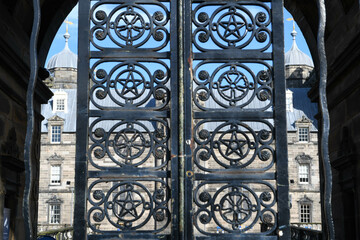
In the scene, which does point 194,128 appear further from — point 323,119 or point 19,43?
point 19,43

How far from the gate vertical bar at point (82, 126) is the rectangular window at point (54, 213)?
4037 cm

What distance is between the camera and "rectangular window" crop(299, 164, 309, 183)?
44.4 meters

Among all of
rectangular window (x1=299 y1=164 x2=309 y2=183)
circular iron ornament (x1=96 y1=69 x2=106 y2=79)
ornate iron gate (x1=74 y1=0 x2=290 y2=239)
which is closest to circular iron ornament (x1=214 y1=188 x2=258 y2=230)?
ornate iron gate (x1=74 y1=0 x2=290 y2=239)

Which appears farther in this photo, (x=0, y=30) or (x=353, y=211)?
(x=353, y=211)

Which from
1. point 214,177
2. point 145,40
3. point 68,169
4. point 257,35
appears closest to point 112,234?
point 214,177

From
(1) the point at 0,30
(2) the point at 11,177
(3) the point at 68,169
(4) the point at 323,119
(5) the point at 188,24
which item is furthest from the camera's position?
(3) the point at 68,169

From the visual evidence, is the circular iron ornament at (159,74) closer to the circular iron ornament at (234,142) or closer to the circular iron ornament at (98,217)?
the circular iron ornament at (234,142)

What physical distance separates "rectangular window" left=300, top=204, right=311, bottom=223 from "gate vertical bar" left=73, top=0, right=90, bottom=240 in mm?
40595

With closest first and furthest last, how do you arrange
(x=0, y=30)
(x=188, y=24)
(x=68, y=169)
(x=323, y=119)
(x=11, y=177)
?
1. (x=323, y=119)
2. (x=188, y=24)
3. (x=0, y=30)
4. (x=11, y=177)
5. (x=68, y=169)

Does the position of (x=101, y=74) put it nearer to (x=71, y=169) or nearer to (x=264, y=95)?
(x=264, y=95)

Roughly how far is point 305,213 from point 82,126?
1614 inches

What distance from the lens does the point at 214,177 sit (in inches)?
205

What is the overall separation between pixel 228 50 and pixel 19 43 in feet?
10.9

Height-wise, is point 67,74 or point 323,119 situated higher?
point 67,74
